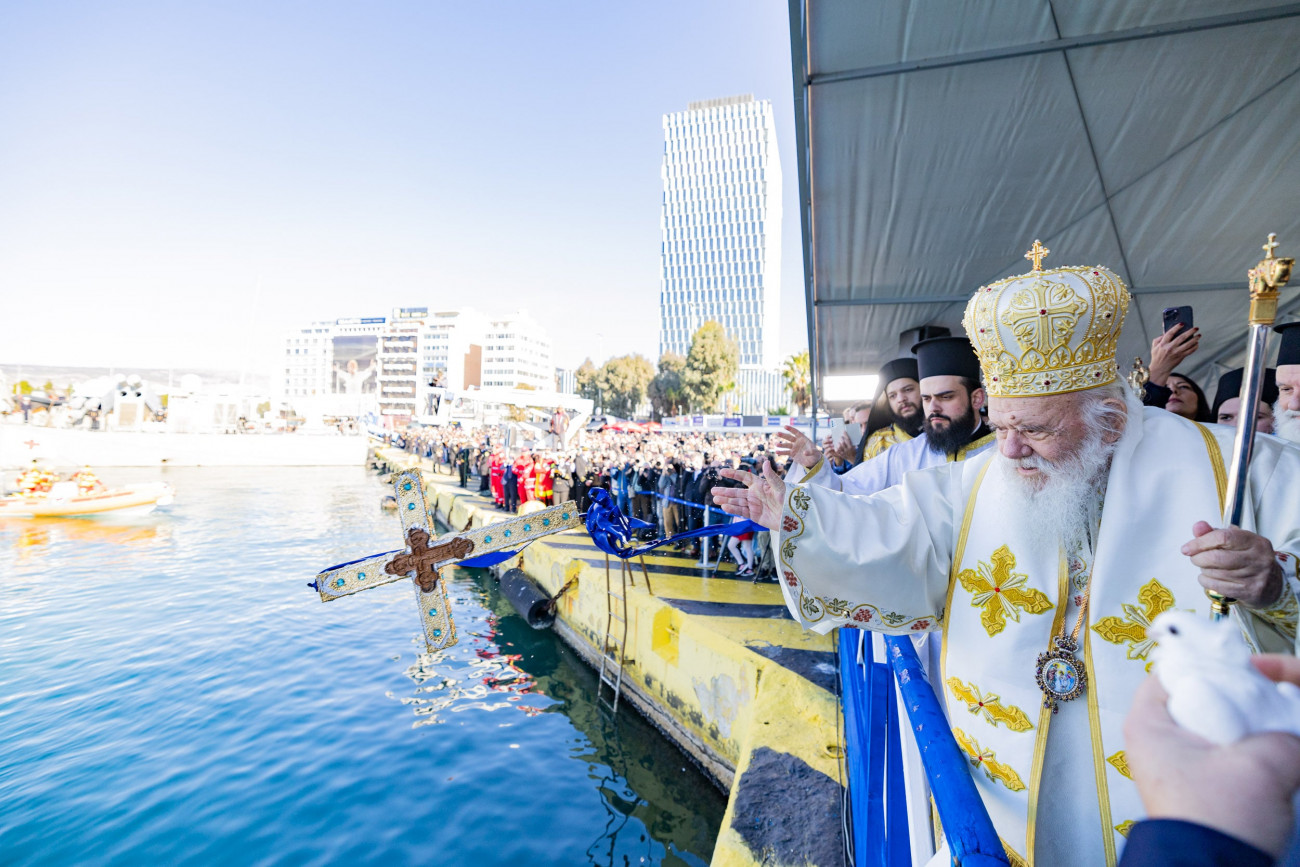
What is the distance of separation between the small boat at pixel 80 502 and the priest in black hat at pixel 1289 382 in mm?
24601

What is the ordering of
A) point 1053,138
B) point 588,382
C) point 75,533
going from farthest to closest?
point 588,382, point 75,533, point 1053,138

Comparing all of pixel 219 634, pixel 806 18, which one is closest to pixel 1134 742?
pixel 806 18

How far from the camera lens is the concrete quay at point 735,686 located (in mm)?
3008

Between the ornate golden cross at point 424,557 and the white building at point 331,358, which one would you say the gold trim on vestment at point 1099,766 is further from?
the white building at point 331,358

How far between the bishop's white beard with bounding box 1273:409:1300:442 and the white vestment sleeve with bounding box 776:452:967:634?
149cm

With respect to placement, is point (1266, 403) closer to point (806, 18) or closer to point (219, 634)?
point (806, 18)

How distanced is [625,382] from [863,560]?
6536 cm

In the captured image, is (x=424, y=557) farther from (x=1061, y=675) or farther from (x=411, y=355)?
(x=411, y=355)

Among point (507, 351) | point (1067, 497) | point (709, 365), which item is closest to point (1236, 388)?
point (1067, 497)

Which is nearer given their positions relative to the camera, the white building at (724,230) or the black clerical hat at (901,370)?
the black clerical hat at (901,370)

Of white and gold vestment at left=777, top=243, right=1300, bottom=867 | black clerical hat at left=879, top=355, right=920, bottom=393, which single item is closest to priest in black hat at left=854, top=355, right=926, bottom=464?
black clerical hat at left=879, top=355, right=920, bottom=393

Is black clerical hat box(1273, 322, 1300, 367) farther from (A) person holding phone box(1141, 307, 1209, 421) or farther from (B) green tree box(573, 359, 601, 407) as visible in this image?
(B) green tree box(573, 359, 601, 407)

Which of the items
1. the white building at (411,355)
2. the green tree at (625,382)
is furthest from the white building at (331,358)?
the green tree at (625,382)

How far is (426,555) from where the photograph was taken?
4008 millimetres
